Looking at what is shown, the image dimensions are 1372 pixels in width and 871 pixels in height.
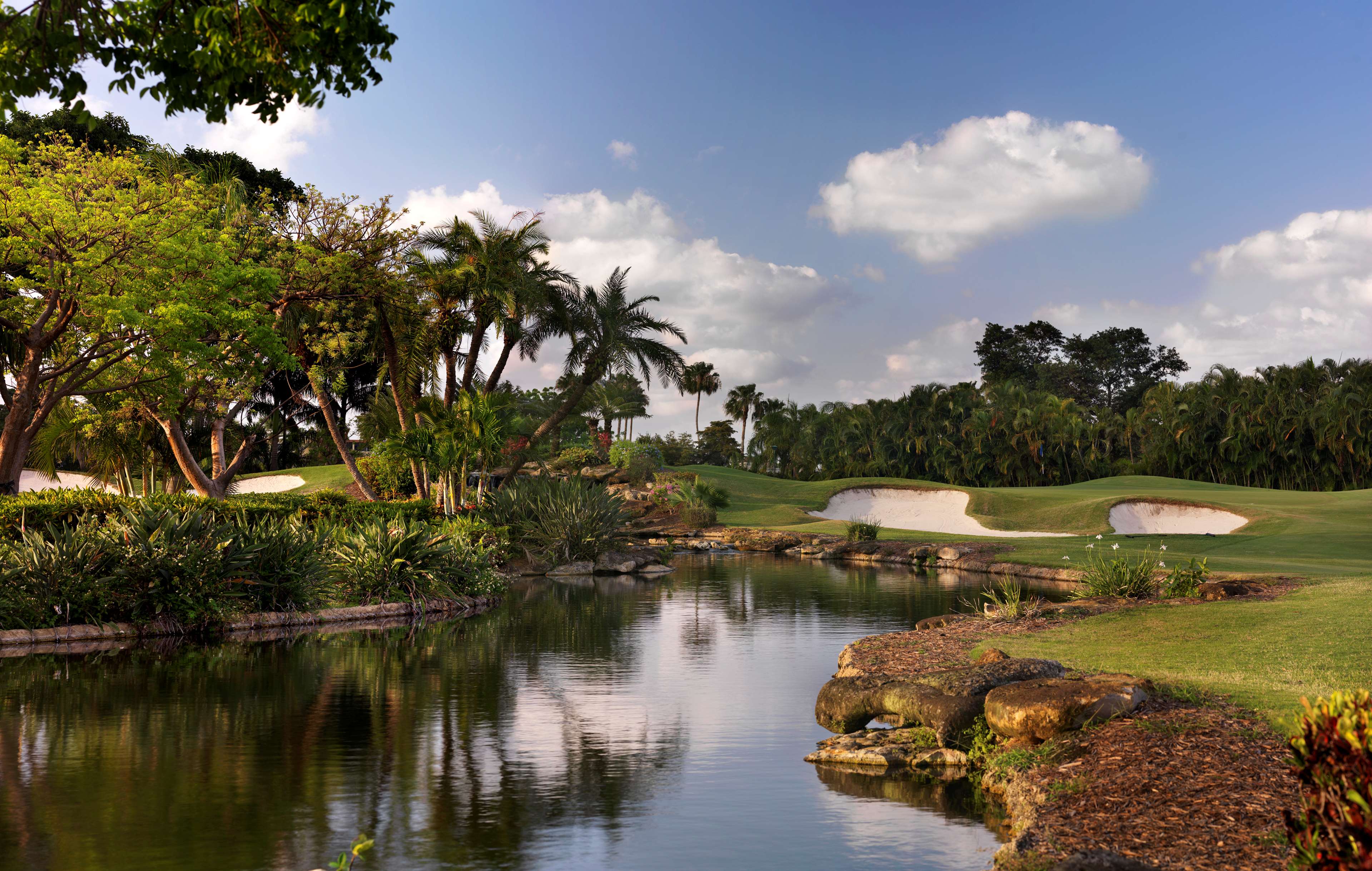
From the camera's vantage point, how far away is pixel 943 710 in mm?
8258

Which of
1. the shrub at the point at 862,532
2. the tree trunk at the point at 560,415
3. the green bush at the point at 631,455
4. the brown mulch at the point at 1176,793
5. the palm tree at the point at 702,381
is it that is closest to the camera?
the brown mulch at the point at 1176,793

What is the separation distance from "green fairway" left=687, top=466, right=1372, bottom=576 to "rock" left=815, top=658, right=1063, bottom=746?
14429mm

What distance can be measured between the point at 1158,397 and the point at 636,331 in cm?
3366

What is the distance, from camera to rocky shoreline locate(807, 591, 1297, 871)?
5184mm

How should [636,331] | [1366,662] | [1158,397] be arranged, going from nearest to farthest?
[1366,662]
[636,331]
[1158,397]

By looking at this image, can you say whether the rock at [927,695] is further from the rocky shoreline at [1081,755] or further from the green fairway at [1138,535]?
the green fairway at [1138,535]

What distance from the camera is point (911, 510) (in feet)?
148

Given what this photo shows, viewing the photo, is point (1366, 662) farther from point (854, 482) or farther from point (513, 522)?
point (854, 482)

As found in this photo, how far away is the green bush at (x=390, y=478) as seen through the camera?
1471 inches

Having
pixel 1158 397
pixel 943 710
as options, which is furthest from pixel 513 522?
pixel 1158 397

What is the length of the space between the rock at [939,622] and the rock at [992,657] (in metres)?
3.45

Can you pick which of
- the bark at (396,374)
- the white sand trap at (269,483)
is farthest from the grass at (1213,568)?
the white sand trap at (269,483)

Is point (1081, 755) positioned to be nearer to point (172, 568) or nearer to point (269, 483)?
point (172, 568)

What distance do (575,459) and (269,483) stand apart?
1734 cm
